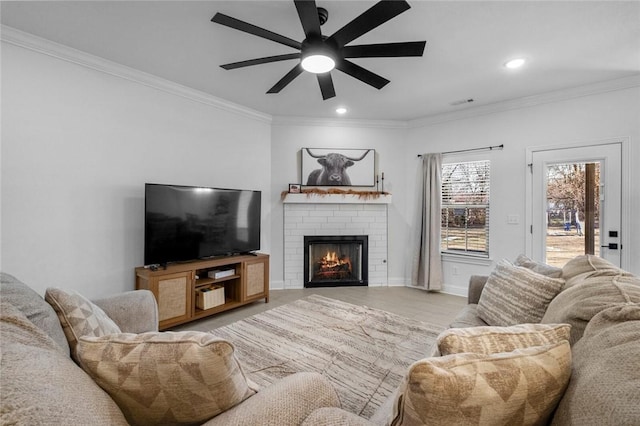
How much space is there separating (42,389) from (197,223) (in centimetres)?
279

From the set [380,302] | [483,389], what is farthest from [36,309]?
[380,302]

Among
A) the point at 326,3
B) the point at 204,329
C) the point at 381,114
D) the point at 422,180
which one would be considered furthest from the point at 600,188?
the point at 204,329

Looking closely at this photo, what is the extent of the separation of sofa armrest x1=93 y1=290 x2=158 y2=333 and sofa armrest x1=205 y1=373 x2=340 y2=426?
121 centimetres

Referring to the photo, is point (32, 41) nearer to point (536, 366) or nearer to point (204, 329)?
point (204, 329)

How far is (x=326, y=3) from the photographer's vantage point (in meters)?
1.97

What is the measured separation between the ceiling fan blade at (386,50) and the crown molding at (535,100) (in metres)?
2.58

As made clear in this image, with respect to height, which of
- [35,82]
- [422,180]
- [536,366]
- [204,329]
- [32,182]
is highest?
[35,82]

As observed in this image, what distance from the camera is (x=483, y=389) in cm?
64

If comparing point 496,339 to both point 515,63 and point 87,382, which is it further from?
point 515,63

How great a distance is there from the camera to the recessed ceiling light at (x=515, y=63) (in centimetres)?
274

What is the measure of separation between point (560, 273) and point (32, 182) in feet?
12.9

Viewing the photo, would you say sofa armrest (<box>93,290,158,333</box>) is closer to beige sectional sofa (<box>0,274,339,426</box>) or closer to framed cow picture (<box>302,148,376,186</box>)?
beige sectional sofa (<box>0,274,339,426</box>)

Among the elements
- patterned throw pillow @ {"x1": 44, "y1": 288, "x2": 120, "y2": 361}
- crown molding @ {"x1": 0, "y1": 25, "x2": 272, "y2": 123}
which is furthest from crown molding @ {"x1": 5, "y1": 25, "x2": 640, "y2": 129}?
patterned throw pillow @ {"x1": 44, "y1": 288, "x2": 120, "y2": 361}

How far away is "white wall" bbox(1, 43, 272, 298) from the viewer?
2377mm
